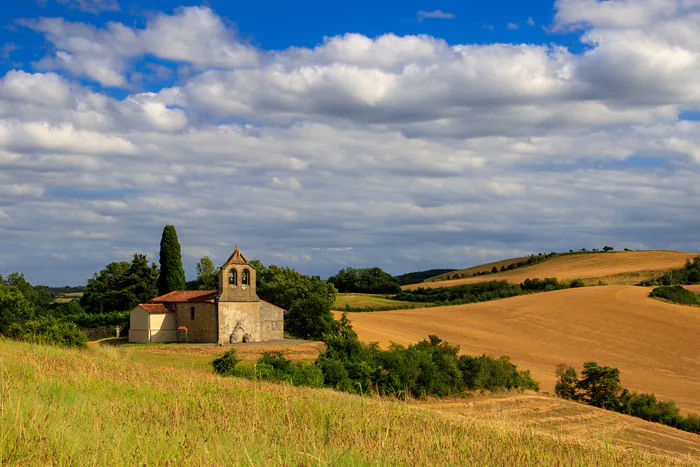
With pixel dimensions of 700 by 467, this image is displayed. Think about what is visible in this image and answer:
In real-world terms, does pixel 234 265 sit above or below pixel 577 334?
above

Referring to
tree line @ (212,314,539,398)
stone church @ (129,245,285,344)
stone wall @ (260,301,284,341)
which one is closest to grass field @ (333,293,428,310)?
stone wall @ (260,301,284,341)

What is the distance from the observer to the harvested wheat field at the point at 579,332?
46531 millimetres

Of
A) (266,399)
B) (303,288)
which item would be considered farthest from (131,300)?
(266,399)

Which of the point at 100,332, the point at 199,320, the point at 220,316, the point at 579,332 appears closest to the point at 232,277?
the point at 220,316

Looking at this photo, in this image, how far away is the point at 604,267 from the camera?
115 m

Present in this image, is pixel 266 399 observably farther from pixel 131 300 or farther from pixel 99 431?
pixel 131 300

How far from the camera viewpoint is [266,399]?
10.1 meters

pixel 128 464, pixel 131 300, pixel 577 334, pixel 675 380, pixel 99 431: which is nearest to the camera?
pixel 128 464

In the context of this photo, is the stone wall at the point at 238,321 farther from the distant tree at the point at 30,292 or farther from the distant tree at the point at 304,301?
the distant tree at the point at 30,292

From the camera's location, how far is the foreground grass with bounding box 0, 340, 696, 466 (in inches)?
238

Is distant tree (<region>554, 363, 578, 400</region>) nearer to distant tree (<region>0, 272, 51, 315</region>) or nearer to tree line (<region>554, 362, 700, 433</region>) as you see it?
tree line (<region>554, 362, 700, 433</region>)

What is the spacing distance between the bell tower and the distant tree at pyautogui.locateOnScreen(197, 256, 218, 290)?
22.4 meters

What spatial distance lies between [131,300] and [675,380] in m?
49.9

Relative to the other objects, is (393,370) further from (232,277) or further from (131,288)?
(131,288)
